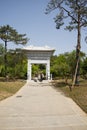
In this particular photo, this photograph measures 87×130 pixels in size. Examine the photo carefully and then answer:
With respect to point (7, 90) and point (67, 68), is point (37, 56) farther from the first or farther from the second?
point (7, 90)

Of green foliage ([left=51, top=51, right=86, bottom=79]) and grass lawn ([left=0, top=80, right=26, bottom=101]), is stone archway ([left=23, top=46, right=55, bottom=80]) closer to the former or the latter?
green foliage ([left=51, top=51, right=86, bottom=79])

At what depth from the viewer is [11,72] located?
47.1m

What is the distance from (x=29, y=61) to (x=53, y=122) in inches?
1270

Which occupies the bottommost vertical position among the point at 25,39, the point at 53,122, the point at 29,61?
the point at 53,122

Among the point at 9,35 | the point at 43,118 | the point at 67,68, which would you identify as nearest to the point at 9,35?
the point at 9,35

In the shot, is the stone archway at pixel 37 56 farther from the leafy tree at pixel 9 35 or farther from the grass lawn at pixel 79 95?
the grass lawn at pixel 79 95

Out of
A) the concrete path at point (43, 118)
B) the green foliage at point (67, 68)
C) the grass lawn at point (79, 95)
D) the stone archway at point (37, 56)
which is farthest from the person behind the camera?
the stone archway at point (37, 56)

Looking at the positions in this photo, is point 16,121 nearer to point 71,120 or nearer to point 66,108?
point 71,120

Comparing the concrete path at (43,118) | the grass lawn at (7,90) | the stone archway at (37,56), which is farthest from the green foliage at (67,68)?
the concrete path at (43,118)

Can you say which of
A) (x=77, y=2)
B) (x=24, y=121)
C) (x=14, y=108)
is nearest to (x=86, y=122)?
(x=24, y=121)

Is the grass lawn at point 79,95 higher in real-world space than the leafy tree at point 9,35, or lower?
lower

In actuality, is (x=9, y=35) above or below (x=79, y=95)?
above

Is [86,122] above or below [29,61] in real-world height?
below

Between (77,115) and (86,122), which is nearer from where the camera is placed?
(86,122)
